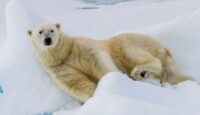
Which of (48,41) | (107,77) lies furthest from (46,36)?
(107,77)

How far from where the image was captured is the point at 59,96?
2.27m

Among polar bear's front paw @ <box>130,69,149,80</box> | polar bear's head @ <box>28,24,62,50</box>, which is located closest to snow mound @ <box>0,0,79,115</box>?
polar bear's head @ <box>28,24,62,50</box>

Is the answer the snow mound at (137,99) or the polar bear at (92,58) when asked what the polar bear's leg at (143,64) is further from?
the snow mound at (137,99)

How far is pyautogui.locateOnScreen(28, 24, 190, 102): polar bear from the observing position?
2.28 metres

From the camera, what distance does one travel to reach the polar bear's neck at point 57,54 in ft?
7.52

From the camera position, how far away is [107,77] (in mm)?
2021

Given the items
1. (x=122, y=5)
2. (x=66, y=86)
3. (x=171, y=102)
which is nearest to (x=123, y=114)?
(x=171, y=102)

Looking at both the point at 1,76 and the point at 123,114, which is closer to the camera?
the point at 123,114

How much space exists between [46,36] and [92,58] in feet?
0.81

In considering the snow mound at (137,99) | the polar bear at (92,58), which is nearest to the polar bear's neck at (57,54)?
the polar bear at (92,58)

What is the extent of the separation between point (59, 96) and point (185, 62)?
0.71m

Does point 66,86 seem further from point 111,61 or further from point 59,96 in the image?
point 111,61

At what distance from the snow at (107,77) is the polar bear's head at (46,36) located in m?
0.13

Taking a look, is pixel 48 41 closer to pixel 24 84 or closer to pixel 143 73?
pixel 24 84
